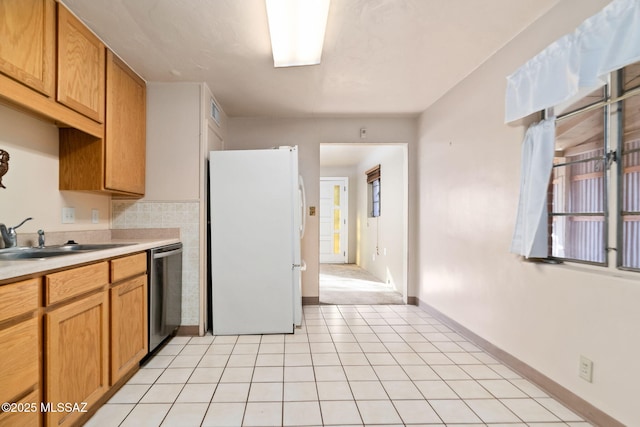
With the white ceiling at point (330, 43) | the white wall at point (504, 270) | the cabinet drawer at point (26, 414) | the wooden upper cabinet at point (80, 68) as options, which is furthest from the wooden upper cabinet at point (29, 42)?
the white wall at point (504, 270)

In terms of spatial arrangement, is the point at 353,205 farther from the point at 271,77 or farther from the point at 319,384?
the point at 319,384

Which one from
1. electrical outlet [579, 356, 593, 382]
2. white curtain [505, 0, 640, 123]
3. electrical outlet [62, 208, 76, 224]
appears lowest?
electrical outlet [579, 356, 593, 382]

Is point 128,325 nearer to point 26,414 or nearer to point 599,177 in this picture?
point 26,414

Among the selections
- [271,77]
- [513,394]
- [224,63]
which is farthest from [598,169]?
[224,63]

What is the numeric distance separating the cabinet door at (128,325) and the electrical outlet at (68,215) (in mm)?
672

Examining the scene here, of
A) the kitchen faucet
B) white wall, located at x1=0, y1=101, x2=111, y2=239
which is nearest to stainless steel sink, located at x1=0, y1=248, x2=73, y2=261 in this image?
the kitchen faucet

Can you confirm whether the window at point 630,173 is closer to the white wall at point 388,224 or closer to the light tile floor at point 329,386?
the light tile floor at point 329,386

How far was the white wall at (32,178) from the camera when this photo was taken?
179 cm

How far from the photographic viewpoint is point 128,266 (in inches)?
79.7

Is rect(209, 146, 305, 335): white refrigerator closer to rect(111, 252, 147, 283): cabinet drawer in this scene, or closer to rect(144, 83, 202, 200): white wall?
rect(144, 83, 202, 200): white wall

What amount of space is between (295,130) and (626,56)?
3.05 m

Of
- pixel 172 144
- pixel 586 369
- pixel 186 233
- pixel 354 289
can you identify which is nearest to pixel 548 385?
pixel 586 369

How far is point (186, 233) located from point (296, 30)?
193 centimetres

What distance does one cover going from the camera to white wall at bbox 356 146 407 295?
14.9ft
